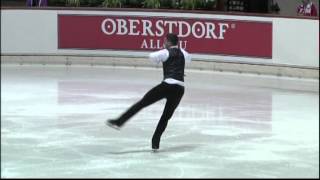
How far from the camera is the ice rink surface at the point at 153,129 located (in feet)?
27.3

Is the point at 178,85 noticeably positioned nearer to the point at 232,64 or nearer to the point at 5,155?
the point at 5,155

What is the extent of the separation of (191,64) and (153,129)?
8.00 meters

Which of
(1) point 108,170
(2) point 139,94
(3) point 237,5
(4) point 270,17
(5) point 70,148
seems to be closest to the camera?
(1) point 108,170

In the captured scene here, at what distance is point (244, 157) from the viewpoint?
9016 mm

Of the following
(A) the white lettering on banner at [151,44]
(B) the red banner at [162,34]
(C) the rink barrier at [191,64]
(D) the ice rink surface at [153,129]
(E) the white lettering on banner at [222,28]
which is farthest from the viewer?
(A) the white lettering on banner at [151,44]

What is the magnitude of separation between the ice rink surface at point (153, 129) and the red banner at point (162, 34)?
1.16 m

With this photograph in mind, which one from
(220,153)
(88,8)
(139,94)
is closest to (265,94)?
(139,94)

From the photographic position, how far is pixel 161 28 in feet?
63.7

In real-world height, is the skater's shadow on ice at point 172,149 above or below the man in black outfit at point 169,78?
below

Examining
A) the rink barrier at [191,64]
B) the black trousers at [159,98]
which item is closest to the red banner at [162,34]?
the rink barrier at [191,64]

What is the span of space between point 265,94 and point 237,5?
1104cm

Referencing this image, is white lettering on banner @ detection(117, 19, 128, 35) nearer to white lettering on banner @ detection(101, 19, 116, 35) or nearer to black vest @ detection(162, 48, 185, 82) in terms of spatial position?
white lettering on banner @ detection(101, 19, 116, 35)

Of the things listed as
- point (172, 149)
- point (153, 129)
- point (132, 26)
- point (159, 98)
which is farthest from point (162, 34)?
point (159, 98)

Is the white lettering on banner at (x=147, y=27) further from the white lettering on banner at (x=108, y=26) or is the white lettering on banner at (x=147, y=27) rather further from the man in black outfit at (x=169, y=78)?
the man in black outfit at (x=169, y=78)
